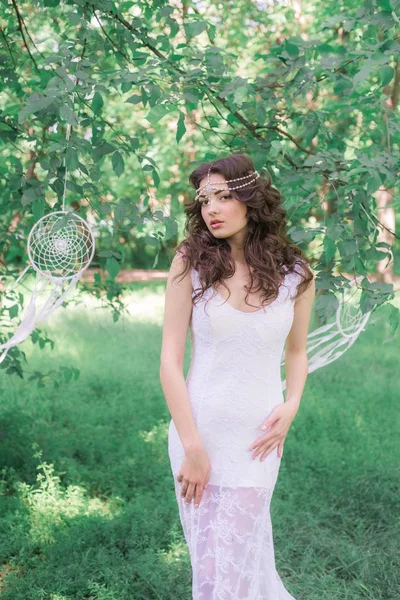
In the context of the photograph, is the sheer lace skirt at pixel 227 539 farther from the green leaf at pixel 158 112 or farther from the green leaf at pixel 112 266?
the green leaf at pixel 158 112

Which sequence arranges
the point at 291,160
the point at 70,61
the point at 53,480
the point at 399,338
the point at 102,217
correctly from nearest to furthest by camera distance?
the point at 70,61, the point at 102,217, the point at 291,160, the point at 53,480, the point at 399,338

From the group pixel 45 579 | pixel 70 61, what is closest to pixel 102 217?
pixel 70 61

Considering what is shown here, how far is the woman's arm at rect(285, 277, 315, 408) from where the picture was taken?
235 centimetres

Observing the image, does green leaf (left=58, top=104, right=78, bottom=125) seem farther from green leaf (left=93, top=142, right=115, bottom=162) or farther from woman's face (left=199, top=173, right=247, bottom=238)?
woman's face (left=199, top=173, right=247, bottom=238)

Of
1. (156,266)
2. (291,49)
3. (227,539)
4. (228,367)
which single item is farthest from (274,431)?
(156,266)

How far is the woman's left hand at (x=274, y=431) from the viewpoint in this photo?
7.34ft

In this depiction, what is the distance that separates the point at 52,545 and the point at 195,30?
95.1 inches

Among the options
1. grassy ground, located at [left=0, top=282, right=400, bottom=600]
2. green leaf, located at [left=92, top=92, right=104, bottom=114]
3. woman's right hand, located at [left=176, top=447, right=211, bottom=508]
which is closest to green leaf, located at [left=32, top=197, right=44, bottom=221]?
green leaf, located at [left=92, top=92, right=104, bottom=114]

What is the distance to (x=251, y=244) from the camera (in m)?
2.29

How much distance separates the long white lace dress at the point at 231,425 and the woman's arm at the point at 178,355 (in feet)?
0.13

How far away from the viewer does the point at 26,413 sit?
5.41m

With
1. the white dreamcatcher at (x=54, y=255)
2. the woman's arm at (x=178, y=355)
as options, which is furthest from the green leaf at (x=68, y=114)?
the woman's arm at (x=178, y=355)

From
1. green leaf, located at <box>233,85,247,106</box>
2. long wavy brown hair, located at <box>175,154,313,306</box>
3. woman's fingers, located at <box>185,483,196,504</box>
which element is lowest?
woman's fingers, located at <box>185,483,196,504</box>

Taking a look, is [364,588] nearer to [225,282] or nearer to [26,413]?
[225,282]
